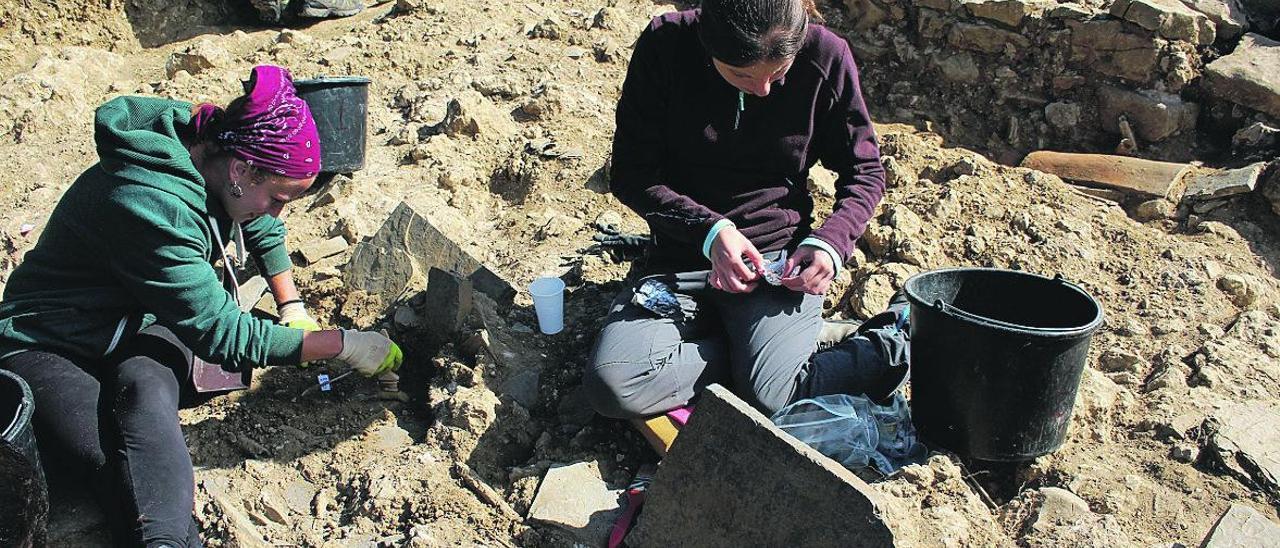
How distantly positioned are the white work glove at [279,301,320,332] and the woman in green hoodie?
0.44 meters

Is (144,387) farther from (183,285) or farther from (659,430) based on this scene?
(659,430)

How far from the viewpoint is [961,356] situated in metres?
2.65

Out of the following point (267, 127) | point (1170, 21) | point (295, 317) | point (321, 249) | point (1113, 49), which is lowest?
point (321, 249)

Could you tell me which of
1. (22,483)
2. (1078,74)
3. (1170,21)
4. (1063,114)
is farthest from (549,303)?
(1170,21)

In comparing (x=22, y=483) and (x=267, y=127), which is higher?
(x=267, y=127)

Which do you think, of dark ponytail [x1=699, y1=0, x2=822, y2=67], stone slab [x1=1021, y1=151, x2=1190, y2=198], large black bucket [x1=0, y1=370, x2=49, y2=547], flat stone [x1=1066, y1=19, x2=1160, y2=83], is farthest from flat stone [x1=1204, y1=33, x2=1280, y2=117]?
large black bucket [x1=0, y1=370, x2=49, y2=547]

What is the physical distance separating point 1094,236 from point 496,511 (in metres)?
2.60

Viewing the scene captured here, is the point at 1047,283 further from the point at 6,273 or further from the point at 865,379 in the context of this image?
the point at 6,273

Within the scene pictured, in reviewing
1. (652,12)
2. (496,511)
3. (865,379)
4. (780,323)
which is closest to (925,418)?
(865,379)

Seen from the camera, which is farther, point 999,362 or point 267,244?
point 267,244

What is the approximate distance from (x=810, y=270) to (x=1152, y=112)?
2322 millimetres

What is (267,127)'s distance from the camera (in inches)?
96.5

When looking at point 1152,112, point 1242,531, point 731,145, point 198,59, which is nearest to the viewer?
point 1242,531

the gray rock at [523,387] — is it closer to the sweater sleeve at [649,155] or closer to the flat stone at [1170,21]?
the sweater sleeve at [649,155]
